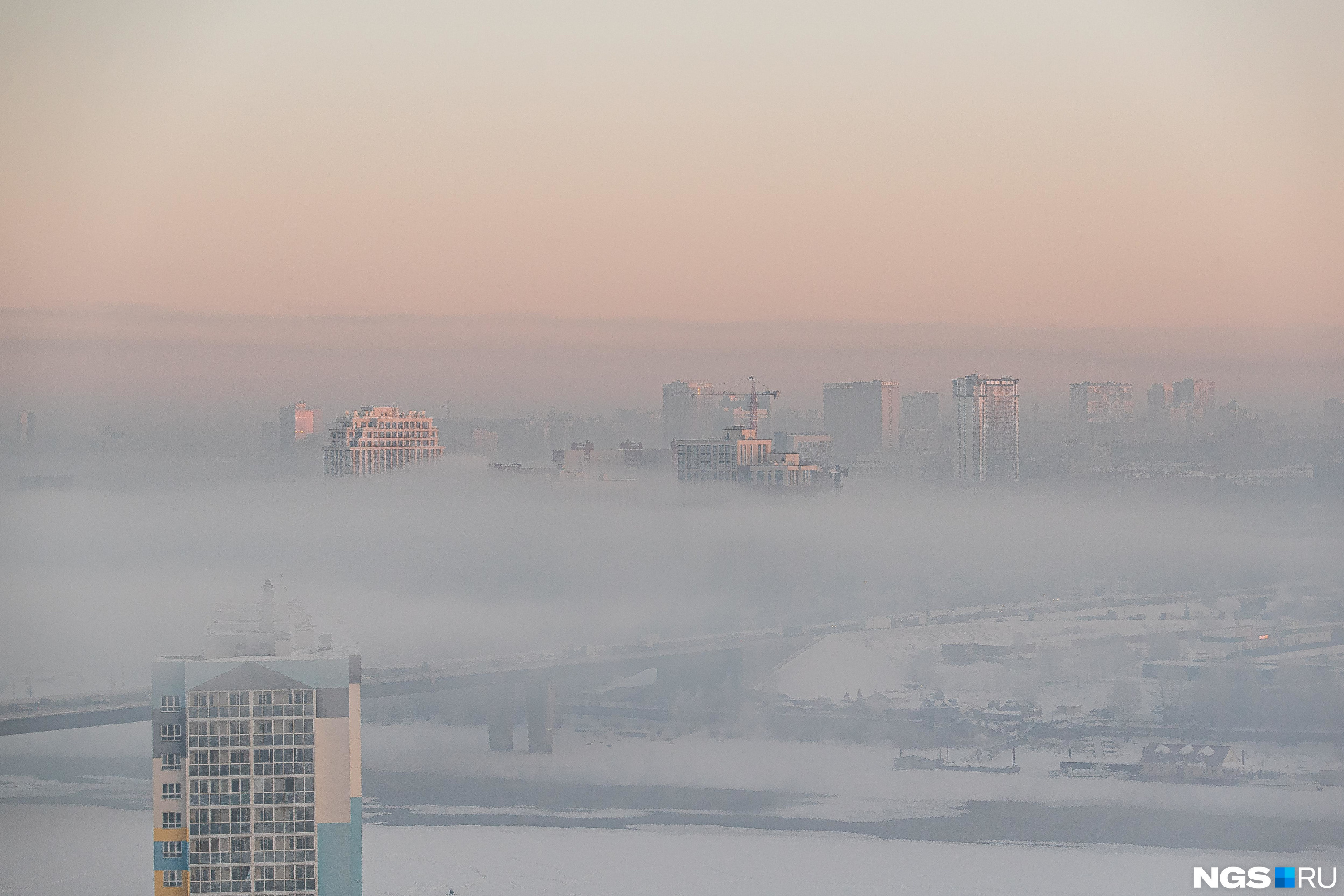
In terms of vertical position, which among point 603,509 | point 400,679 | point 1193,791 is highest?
point 603,509

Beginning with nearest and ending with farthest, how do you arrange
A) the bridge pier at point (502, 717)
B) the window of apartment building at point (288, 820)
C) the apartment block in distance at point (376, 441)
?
the window of apartment building at point (288, 820) → the bridge pier at point (502, 717) → the apartment block in distance at point (376, 441)

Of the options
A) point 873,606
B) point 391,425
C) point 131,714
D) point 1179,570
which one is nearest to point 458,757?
point 131,714

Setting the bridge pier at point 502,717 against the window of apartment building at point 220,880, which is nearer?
the window of apartment building at point 220,880

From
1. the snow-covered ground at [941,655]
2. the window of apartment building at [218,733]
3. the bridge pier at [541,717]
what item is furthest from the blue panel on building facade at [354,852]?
the snow-covered ground at [941,655]

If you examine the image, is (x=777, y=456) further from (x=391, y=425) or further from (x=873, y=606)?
(x=391, y=425)

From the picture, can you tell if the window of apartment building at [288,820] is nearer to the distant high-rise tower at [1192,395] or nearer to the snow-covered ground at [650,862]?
the snow-covered ground at [650,862]

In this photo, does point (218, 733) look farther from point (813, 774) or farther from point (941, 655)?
point (941, 655)
